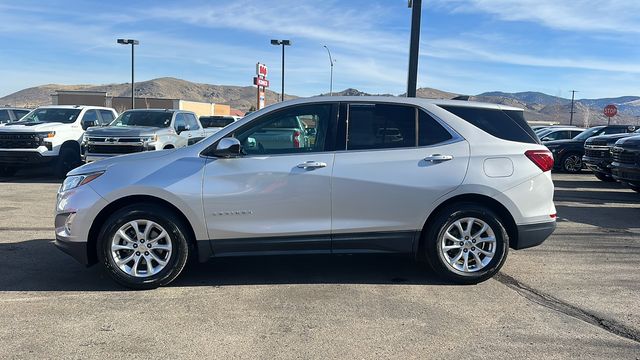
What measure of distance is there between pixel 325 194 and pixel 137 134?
840 centimetres

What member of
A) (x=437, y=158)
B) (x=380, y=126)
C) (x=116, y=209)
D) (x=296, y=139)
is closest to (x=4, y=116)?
(x=116, y=209)

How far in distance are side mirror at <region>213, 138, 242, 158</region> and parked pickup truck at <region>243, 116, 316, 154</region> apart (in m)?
0.19

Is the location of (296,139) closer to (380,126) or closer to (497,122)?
(380,126)

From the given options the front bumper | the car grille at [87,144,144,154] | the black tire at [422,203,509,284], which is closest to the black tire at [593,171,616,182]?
the front bumper

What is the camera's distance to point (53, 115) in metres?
14.4

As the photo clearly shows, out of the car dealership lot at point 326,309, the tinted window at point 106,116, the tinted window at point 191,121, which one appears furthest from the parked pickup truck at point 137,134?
the car dealership lot at point 326,309

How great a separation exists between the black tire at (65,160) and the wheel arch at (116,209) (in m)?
9.45

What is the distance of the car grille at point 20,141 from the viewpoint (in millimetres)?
12836

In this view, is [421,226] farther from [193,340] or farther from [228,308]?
[193,340]

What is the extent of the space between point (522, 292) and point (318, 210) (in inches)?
84.4

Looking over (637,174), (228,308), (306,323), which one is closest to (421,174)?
(306,323)

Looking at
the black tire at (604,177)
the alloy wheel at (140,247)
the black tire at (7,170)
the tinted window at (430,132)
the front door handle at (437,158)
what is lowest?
the black tire at (7,170)

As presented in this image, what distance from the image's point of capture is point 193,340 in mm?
3910

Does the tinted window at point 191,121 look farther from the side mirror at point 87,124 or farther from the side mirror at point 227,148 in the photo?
the side mirror at point 227,148
